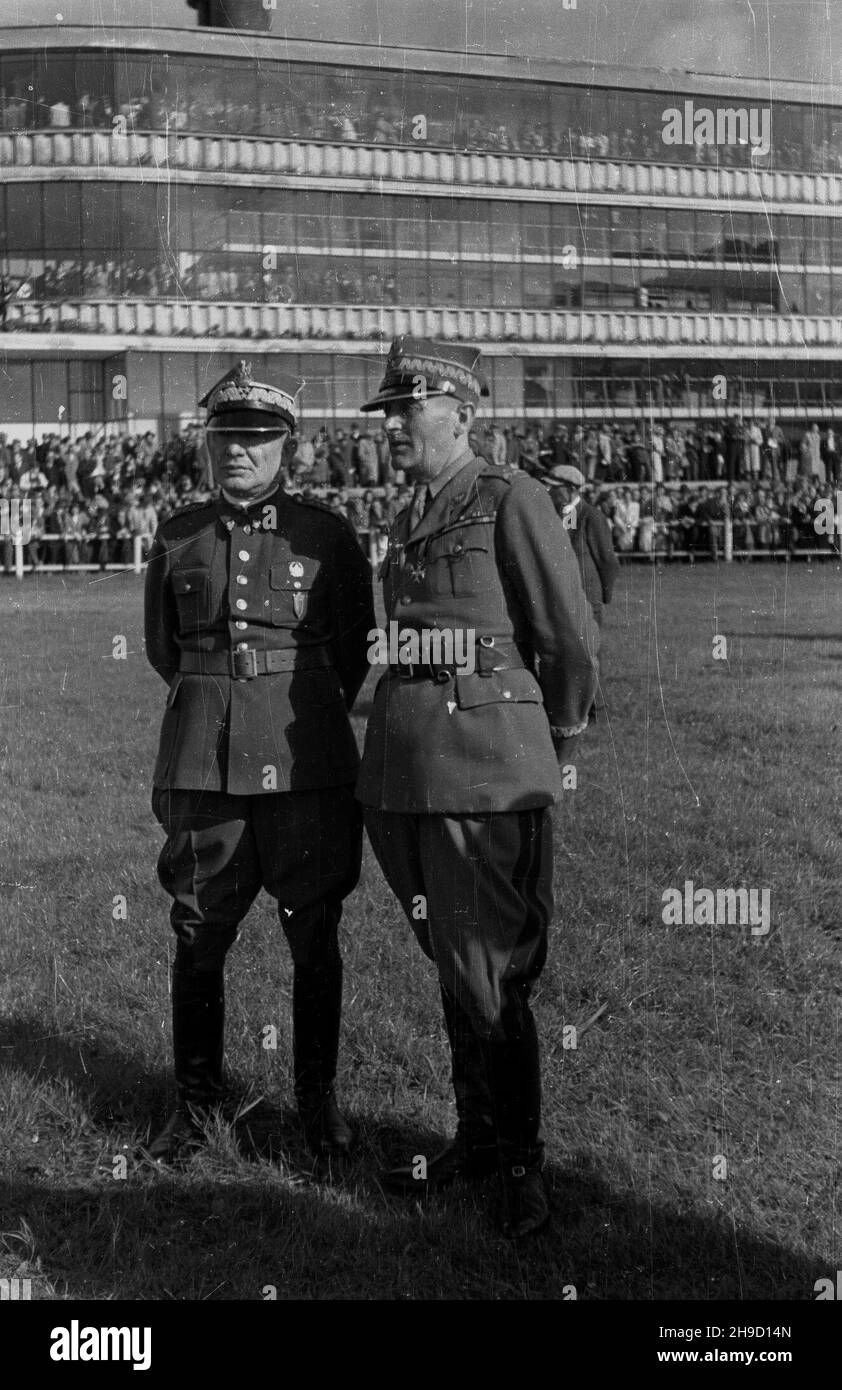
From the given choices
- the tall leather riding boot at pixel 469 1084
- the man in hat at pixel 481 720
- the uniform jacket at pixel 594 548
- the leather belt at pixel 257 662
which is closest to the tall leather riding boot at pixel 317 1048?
the tall leather riding boot at pixel 469 1084

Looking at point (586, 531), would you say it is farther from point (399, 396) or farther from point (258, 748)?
point (399, 396)

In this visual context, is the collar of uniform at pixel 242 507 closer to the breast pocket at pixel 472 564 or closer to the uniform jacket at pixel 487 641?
the uniform jacket at pixel 487 641

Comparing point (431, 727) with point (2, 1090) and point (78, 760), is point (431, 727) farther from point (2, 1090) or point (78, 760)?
point (78, 760)

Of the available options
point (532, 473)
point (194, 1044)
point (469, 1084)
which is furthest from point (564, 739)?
point (532, 473)

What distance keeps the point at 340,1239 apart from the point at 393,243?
11.0 feet

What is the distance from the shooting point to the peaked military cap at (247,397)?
4172 millimetres

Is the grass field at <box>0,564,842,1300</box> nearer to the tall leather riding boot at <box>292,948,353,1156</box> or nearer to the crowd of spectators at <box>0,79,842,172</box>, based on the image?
the tall leather riding boot at <box>292,948,353,1156</box>

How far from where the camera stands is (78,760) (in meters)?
9.32

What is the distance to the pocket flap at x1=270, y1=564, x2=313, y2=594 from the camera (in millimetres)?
4316

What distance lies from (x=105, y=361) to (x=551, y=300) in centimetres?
239

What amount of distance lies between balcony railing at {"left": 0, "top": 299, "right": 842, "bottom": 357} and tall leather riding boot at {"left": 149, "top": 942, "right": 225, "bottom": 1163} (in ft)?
7.07

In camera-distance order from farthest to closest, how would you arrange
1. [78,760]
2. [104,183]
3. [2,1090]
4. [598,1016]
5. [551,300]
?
[78,760]
[104,183]
[551,300]
[598,1016]
[2,1090]
